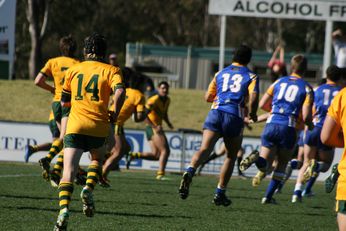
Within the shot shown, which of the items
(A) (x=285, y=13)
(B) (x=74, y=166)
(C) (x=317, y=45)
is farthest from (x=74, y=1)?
(B) (x=74, y=166)

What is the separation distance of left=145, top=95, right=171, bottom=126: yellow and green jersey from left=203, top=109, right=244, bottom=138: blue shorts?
256 inches

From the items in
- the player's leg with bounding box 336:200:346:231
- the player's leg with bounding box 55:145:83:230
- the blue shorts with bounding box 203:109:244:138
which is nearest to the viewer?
the player's leg with bounding box 336:200:346:231

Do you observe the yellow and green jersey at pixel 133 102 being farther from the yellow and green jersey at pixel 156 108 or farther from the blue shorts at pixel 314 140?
the blue shorts at pixel 314 140

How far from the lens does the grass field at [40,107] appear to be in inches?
1207

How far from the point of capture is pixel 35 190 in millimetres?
12672

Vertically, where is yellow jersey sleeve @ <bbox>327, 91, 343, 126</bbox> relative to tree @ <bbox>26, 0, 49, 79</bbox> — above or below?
above

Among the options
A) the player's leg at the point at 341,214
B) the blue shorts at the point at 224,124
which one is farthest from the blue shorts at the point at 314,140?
the player's leg at the point at 341,214

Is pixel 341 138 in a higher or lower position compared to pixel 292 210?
higher

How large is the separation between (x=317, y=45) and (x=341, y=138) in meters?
60.5

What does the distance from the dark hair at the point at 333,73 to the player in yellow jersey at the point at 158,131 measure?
441cm

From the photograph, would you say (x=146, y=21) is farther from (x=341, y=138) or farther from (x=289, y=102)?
(x=341, y=138)

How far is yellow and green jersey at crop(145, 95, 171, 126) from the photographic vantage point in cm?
1820

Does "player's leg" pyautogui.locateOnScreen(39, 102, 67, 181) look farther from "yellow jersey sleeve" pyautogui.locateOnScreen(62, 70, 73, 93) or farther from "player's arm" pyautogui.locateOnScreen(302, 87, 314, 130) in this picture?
"yellow jersey sleeve" pyautogui.locateOnScreen(62, 70, 73, 93)

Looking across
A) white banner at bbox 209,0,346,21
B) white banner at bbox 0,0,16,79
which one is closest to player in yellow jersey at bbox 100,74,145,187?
white banner at bbox 0,0,16,79
